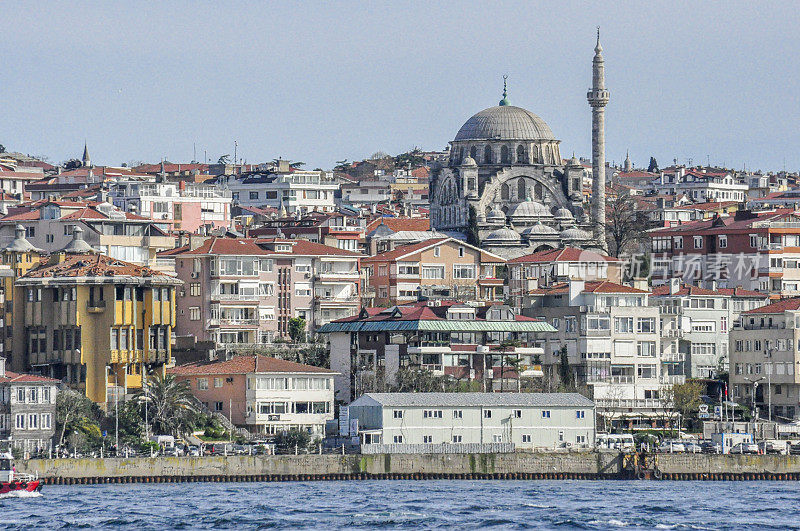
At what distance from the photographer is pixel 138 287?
91375 millimetres

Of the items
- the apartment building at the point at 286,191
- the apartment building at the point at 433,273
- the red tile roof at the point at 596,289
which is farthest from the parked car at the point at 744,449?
Answer: the apartment building at the point at 286,191

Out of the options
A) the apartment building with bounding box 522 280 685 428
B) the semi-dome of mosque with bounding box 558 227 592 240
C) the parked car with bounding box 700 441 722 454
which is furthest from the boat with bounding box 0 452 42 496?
the semi-dome of mosque with bounding box 558 227 592 240

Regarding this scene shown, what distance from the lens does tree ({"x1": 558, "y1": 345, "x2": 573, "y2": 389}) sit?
95.2 m

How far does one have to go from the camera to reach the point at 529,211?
454ft

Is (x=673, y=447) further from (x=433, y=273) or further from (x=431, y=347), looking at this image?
(x=433, y=273)

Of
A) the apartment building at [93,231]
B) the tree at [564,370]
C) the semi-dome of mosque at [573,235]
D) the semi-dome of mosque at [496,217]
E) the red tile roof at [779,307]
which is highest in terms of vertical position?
the semi-dome of mosque at [496,217]

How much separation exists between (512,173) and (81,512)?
76436 millimetres

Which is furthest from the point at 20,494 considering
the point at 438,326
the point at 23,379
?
the point at 438,326

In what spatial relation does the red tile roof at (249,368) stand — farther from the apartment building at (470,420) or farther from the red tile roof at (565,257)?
the red tile roof at (565,257)

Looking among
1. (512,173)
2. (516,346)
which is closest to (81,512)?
(516,346)

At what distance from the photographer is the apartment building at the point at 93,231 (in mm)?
104562

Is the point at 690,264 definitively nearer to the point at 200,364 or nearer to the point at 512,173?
the point at 512,173

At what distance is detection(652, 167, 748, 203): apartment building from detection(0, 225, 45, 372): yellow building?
85163mm

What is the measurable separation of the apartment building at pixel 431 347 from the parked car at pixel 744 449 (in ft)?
33.5
